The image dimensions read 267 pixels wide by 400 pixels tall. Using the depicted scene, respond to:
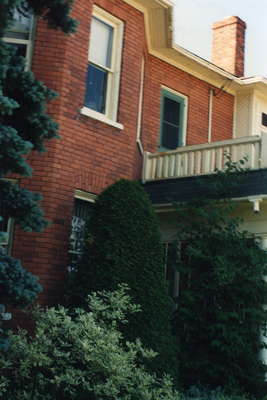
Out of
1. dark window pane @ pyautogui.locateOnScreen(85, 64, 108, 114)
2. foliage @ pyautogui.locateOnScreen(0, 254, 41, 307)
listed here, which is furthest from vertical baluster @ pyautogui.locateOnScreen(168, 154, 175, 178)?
foliage @ pyautogui.locateOnScreen(0, 254, 41, 307)

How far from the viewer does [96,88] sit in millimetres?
11414

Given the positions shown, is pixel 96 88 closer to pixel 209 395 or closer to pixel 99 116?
pixel 99 116

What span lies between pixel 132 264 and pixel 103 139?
293 centimetres

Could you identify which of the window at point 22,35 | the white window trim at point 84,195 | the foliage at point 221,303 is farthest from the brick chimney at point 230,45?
the white window trim at point 84,195

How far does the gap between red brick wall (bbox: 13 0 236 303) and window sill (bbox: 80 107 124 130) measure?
0.07 meters

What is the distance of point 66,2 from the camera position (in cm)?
712

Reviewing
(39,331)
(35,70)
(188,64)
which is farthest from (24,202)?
(188,64)

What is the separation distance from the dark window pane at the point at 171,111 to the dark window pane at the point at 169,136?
139mm

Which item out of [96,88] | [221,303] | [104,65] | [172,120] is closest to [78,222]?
[96,88]

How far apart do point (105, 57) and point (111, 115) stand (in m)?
1.09

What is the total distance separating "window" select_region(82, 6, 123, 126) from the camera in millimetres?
11328

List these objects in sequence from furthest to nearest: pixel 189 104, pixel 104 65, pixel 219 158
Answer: pixel 189 104, pixel 219 158, pixel 104 65

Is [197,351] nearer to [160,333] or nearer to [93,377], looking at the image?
[160,333]

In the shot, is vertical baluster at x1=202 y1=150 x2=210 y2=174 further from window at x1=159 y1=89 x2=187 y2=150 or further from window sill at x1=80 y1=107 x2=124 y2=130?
window at x1=159 y1=89 x2=187 y2=150
